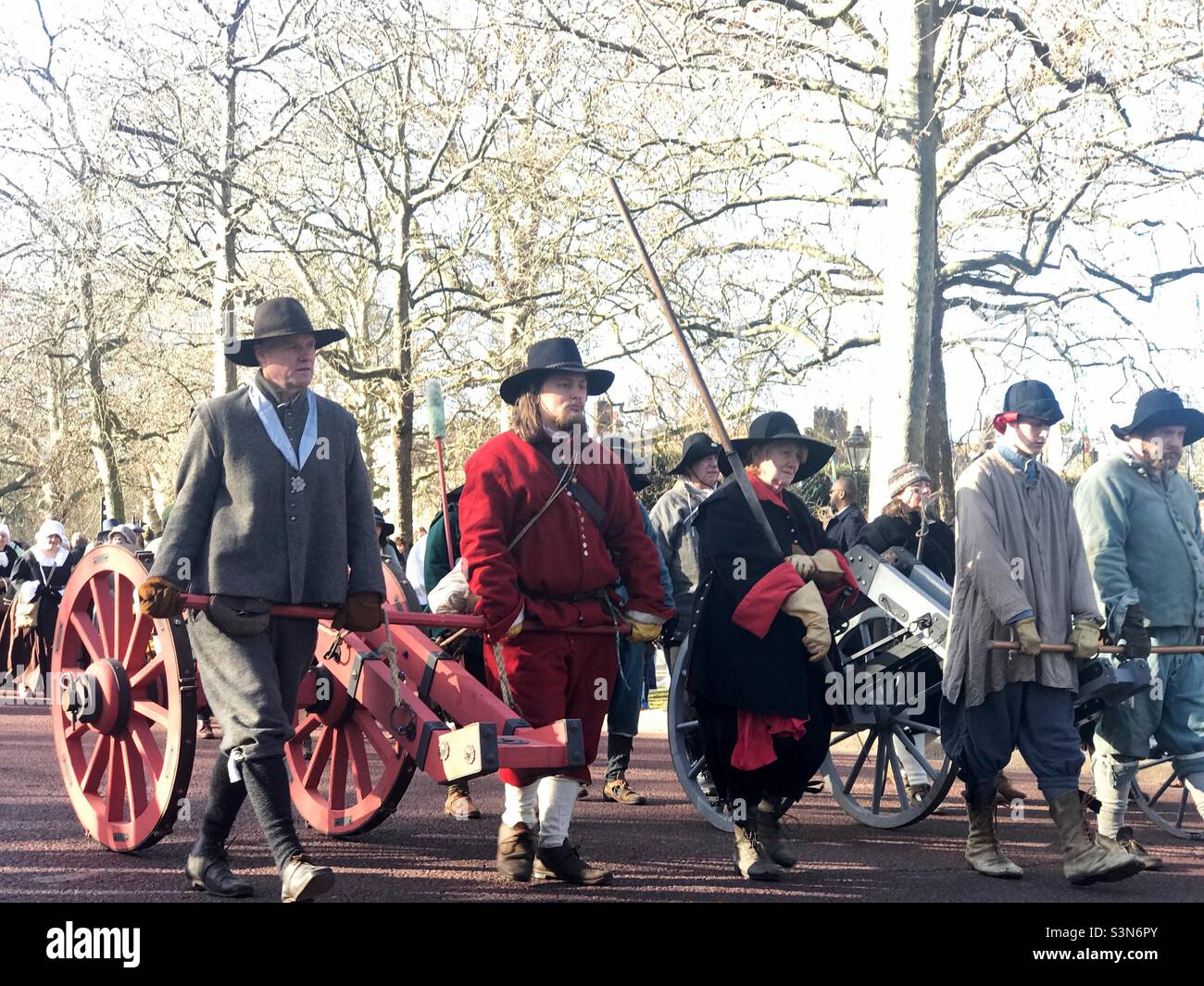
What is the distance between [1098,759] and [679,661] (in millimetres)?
1915

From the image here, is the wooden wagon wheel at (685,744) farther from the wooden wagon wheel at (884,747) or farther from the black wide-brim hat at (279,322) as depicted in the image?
the black wide-brim hat at (279,322)

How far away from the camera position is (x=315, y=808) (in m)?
6.59

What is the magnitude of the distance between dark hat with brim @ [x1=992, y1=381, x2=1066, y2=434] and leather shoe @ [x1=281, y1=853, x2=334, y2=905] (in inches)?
128

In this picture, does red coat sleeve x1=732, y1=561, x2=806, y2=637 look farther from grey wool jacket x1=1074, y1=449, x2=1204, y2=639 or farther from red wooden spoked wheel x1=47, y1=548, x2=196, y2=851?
red wooden spoked wheel x1=47, y1=548, x2=196, y2=851

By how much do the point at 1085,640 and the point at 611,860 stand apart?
207 centimetres

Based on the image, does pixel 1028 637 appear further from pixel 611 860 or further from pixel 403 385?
pixel 403 385

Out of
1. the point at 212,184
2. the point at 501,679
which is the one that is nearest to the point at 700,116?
the point at 212,184

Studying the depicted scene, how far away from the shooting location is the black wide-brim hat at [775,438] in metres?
6.29

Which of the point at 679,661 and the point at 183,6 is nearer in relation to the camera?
the point at 679,661

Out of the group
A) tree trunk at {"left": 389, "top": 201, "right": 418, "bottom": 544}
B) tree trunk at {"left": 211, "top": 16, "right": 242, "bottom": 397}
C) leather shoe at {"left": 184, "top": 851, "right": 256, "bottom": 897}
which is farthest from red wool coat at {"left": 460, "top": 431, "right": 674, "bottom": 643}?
tree trunk at {"left": 389, "top": 201, "right": 418, "bottom": 544}

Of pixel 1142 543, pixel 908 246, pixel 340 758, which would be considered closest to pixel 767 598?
pixel 1142 543

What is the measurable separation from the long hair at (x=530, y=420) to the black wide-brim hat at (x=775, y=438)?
0.96m

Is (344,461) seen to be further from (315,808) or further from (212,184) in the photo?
(212,184)

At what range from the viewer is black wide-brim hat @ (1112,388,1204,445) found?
657cm
